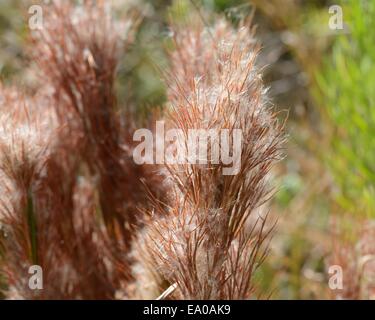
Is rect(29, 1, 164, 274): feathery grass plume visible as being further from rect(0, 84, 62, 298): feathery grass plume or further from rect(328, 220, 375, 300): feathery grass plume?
rect(328, 220, 375, 300): feathery grass plume

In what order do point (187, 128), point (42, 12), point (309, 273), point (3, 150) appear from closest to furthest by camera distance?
point (187, 128), point (3, 150), point (42, 12), point (309, 273)

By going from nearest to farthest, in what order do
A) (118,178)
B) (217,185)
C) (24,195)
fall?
(217,185) → (24,195) → (118,178)

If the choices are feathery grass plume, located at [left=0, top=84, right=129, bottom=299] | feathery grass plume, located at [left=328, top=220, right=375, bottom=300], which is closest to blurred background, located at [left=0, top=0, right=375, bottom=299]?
feathery grass plume, located at [left=328, top=220, right=375, bottom=300]

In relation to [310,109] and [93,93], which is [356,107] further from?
[310,109]

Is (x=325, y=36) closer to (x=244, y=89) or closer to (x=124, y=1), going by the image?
(x=124, y=1)

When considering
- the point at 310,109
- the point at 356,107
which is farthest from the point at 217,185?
the point at 310,109

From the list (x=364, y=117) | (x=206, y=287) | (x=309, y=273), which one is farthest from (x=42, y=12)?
(x=309, y=273)

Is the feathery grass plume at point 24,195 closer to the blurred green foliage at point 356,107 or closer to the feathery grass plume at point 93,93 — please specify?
the feathery grass plume at point 93,93
